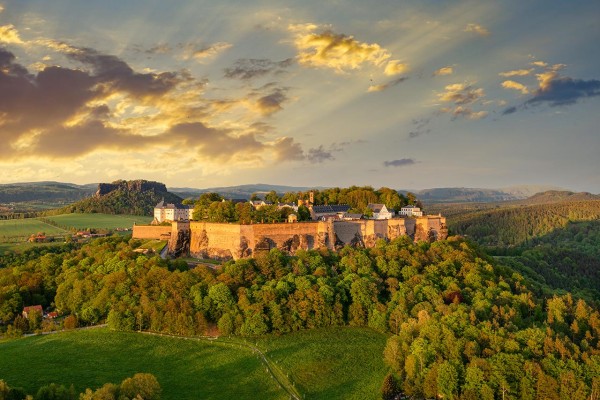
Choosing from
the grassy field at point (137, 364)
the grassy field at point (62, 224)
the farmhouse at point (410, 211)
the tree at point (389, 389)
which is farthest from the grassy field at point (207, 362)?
the grassy field at point (62, 224)

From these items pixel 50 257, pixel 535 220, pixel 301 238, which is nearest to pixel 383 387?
pixel 301 238

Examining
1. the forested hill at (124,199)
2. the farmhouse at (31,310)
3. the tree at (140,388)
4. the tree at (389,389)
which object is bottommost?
the tree at (389,389)

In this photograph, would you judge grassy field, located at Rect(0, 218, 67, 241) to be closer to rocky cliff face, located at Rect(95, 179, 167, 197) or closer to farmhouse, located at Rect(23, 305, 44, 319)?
rocky cliff face, located at Rect(95, 179, 167, 197)

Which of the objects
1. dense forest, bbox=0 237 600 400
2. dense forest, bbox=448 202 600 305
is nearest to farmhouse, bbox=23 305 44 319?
dense forest, bbox=0 237 600 400

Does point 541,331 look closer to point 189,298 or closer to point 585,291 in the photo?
point 189,298

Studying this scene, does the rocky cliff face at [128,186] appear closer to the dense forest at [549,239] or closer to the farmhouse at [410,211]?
the dense forest at [549,239]

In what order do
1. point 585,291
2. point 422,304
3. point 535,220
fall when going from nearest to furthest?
1. point 422,304
2. point 585,291
3. point 535,220
